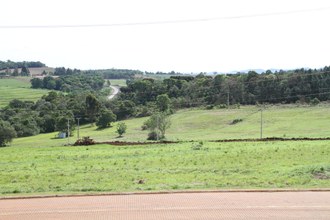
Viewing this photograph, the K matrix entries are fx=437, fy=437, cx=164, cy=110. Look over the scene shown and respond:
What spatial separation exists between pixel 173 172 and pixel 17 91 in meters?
122

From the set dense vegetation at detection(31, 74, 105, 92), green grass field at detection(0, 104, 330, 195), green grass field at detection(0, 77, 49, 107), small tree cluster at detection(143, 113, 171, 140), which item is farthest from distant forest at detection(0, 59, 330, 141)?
green grass field at detection(0, 104, 330, 195)

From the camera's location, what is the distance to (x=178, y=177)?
57.7 feet

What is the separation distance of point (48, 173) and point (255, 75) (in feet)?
274

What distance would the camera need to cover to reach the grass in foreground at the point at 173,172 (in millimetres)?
15602

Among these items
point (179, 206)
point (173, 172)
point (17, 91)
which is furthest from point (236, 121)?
point (17, 91)

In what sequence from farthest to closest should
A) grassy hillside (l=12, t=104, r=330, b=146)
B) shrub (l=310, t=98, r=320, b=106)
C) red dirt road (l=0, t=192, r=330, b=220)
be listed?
shrub (l=310, t=98, r=320, b=106)
grassy hillside (l=12, t=104, r=330, b=146)
red dirt road (l=0, t=192, r=330, b=220)

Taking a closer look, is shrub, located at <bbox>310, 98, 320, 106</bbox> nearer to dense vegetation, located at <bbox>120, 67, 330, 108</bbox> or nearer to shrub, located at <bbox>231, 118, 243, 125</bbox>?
dense vegetation, located at <bbox>120, 67, 330, 108</bbox>

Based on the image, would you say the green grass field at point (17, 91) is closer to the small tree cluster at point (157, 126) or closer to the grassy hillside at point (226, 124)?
the grassy hillside at point (226, 124)

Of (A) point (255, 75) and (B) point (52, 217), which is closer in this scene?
(B) point (52, 217)

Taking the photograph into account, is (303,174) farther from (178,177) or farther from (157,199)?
(157,199)

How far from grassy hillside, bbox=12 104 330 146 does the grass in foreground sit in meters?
31.6

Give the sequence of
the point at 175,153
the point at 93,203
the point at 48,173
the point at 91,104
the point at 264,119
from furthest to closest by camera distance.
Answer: the point at 91,104
the point at 264,119
the point at 175,153
the point at 48,173
the point at 93,203

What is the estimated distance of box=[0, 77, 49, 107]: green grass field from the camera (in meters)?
116

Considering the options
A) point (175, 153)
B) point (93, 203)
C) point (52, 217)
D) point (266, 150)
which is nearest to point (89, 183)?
point (93, 203)
